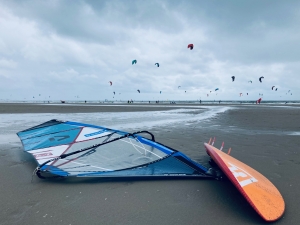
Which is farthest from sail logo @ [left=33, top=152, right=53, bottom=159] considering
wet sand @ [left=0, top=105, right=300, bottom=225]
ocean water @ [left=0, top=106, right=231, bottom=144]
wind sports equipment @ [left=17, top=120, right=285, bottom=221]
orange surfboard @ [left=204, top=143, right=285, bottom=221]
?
orange surfboard @ [left=204, top=143, right=285, bottom=221]

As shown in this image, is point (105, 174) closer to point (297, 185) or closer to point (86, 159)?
point (86, 159)

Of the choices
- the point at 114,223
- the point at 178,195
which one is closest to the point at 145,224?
the point at 114,223

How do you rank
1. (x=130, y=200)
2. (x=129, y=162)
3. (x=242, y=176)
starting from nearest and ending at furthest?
(x=130, y=200) → (x=242, y=176) → (x=129, y=162)

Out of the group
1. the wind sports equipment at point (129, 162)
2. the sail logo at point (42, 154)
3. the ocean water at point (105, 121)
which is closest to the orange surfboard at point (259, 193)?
the wind sports equipment at point (129, 162)

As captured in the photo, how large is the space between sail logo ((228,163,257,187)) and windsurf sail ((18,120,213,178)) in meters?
0.50

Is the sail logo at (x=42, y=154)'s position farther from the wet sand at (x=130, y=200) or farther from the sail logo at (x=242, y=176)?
the sail logo at (x=242, y=176)

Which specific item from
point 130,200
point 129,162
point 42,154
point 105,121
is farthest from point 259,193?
point 105,121

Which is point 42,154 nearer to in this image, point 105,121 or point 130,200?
point 130,200

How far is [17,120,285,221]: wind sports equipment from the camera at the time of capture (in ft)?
7.83

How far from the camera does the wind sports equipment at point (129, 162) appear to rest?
7.83ft

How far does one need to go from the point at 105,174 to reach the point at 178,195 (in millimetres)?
1122

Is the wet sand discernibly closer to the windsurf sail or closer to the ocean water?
the windsurf sail

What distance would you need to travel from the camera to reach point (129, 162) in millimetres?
3582

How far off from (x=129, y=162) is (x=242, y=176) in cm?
185
